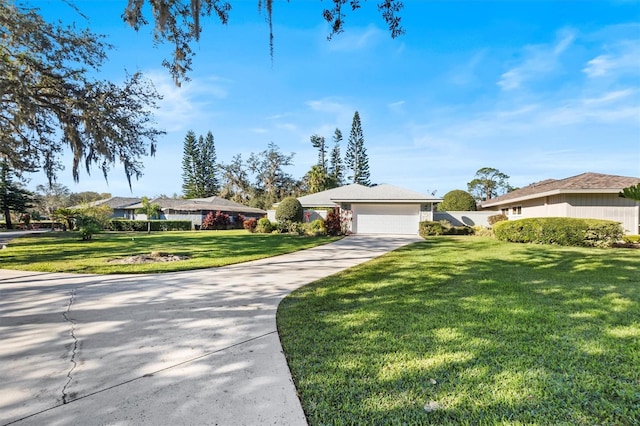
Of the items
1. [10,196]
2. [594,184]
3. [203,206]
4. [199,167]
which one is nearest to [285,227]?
[203,206]

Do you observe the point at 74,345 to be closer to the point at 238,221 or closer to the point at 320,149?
the point at 238,221

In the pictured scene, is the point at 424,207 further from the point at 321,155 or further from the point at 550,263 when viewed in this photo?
the point at 321,155

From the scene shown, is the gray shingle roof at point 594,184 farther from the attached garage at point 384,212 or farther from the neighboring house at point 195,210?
the neighboring house at point 195,210

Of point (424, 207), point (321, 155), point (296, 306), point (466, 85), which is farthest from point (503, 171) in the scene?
point (296, 306)

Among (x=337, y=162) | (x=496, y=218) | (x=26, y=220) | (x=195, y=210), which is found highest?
(x=337, y=162)

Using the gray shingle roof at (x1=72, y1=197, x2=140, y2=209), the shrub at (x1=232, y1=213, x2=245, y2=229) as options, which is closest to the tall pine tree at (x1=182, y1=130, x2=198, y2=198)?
the gray shingle roof at (x1=72, y1=197, x2=140, y2=209)

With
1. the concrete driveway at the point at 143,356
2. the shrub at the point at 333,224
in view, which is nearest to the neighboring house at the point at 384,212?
the shrub at the point at 333,224

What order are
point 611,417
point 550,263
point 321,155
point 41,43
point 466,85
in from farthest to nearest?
1. point 321,155
2. point 466,85
3. point 41,43
4. point 550,263
5. point 611,417

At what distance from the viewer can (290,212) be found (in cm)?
2058

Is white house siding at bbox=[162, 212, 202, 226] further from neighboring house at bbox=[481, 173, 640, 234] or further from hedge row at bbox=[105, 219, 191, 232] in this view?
neighboring house at bbox=[481, 173, 640, 234]

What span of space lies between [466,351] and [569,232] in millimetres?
12689

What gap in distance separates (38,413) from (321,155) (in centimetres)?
4488

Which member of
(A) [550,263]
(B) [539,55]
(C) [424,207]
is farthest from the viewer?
(C) [424,207]

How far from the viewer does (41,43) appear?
8.55 meters
